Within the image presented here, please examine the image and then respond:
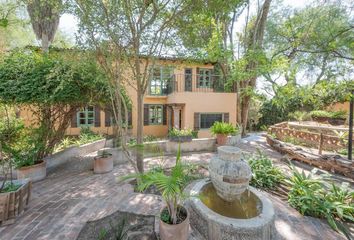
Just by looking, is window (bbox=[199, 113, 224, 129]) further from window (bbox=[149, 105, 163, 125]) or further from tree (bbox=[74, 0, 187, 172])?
tree (bbox=[74, 0, 187, 172])

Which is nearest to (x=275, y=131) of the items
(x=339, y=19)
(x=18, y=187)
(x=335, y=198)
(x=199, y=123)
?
(x=199, y=123)

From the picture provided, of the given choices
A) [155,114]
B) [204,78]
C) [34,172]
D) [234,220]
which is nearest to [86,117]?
[155,114]

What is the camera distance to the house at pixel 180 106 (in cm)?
1122

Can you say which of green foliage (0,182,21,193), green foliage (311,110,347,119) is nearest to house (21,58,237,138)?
green foliage (0,182,21,193)

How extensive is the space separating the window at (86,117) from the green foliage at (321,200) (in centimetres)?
1135

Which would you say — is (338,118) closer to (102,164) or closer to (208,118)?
→ (208,118)

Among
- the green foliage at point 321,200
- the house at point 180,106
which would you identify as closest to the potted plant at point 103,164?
the house at point 180,106

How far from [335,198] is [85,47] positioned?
6673 millimetres

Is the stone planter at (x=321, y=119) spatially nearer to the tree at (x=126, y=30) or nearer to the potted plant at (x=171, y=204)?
the tree at (x=126, y=30)

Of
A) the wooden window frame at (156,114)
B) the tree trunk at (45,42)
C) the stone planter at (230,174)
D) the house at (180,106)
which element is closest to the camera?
the stone planter at (230,174)

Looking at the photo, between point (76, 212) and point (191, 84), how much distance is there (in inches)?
400

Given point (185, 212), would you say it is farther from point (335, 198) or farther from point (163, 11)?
point (163, 11)

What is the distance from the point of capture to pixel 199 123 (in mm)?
11523

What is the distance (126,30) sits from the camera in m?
4.57
